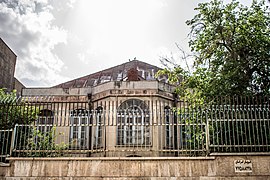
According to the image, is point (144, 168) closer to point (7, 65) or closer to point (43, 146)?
point (43, 146)

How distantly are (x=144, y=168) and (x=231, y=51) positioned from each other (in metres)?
6.13

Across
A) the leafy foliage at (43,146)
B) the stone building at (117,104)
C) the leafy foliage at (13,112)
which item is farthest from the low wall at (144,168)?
the stone building at (117,104)

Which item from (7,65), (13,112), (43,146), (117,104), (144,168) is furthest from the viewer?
(7,65)

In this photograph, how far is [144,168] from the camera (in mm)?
8859

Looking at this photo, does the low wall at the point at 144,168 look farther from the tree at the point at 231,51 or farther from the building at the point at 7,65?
the building at the point at 7,65

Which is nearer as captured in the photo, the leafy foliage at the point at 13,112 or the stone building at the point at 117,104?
the leafy foliage at the point at 13,112

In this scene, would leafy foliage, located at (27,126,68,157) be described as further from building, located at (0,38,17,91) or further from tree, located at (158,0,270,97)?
building, located at (0,38,17,91)

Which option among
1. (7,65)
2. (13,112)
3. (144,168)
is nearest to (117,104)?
(13,112)

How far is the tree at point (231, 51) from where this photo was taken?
11.1m

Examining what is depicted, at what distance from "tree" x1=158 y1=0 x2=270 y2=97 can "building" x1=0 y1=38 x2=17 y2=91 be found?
13631 mm

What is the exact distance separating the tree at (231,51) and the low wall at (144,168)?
3.01 meters

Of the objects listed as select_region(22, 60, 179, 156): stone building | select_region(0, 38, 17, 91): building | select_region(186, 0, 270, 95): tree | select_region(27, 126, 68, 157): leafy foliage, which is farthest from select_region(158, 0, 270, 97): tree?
select_region(0, 38, 17, 91): building

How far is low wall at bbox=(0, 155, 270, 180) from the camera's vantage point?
8.73 meters

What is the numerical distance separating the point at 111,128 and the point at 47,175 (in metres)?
7.28
